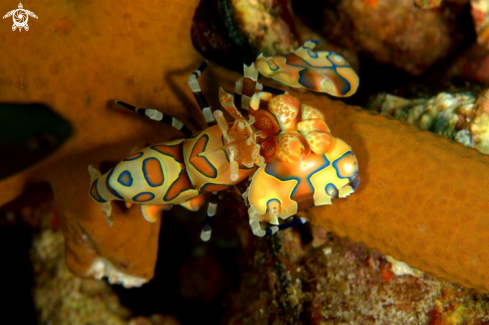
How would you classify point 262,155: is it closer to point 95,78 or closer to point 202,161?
point 202,161

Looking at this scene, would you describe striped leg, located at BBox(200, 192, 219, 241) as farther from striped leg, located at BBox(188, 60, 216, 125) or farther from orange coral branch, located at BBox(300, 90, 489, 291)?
orange coral branch, located at BBox(300, 90, 489, 291)

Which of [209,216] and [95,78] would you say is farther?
[209,216]

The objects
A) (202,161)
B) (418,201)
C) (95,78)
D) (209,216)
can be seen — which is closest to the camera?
(418,201)

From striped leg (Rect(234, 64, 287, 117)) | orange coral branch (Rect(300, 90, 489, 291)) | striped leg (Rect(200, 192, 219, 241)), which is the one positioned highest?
striped leg (Rect(234, 64, 287, 117))

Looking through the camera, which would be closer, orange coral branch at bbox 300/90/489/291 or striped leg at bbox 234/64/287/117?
orange coral branch at bbox 300/90/489/291

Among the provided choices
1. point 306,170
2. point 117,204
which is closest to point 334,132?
point 306,170

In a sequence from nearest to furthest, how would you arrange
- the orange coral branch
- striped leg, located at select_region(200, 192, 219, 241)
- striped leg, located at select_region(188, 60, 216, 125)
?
the orange coral branch
striped leg, located at select_region(188, 60, 216, 125)
striped leg, located at select_region(200, 192, 219, 241)

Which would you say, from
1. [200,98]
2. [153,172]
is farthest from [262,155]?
[153,172]

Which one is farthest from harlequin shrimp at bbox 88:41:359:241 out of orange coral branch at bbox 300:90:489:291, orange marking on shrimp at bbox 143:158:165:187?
orange coral branch at bbox 300:90:489:291
